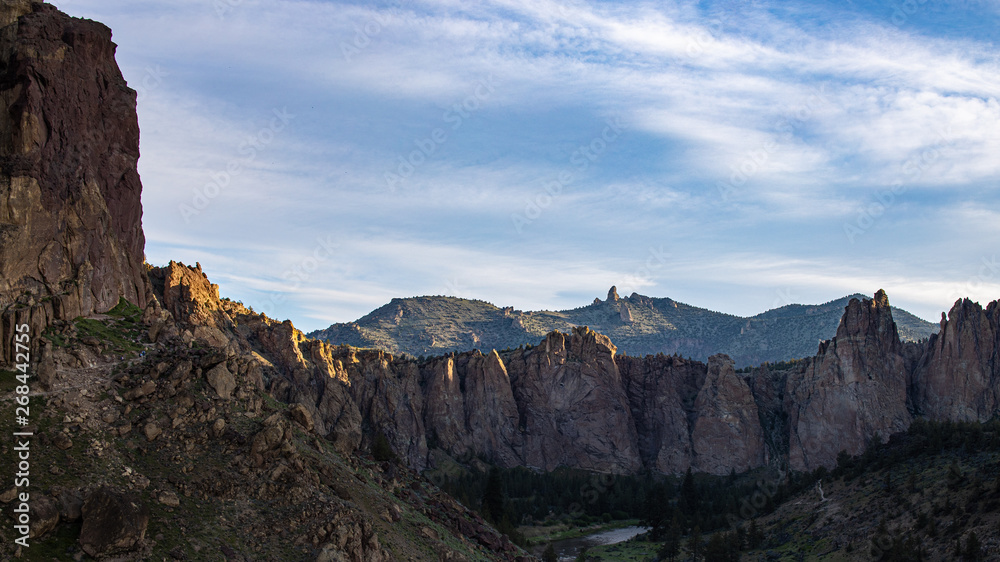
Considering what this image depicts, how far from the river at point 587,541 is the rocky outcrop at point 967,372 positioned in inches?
4054

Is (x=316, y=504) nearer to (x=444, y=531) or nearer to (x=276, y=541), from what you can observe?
(x=276, y=541)

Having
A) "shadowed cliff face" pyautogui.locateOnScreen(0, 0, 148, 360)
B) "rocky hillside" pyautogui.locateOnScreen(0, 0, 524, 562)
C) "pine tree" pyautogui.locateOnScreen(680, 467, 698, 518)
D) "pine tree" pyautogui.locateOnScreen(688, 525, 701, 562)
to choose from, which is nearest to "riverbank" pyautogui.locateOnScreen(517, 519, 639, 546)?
"pine tree" pyautogui.locateOnScreen(680, 467, 698, 518)

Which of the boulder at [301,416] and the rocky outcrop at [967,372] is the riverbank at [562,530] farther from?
the rocky outcrop at [967,372]

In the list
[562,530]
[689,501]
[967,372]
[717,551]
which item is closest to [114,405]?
[717,551]

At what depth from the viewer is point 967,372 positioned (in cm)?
19488

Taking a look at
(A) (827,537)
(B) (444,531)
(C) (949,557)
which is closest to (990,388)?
(A) (827,537)

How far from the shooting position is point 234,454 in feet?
140

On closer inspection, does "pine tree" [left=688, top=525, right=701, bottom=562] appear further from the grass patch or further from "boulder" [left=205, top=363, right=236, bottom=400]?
the grass patch

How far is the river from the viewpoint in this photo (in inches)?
4710

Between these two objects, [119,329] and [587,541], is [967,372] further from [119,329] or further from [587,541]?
[119,329]

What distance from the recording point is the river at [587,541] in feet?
392

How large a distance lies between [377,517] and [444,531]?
8.57 metres

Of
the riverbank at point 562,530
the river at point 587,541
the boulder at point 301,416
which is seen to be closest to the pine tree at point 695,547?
the river at point 587,541

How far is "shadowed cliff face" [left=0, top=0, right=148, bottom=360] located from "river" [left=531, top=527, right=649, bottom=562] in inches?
3271
